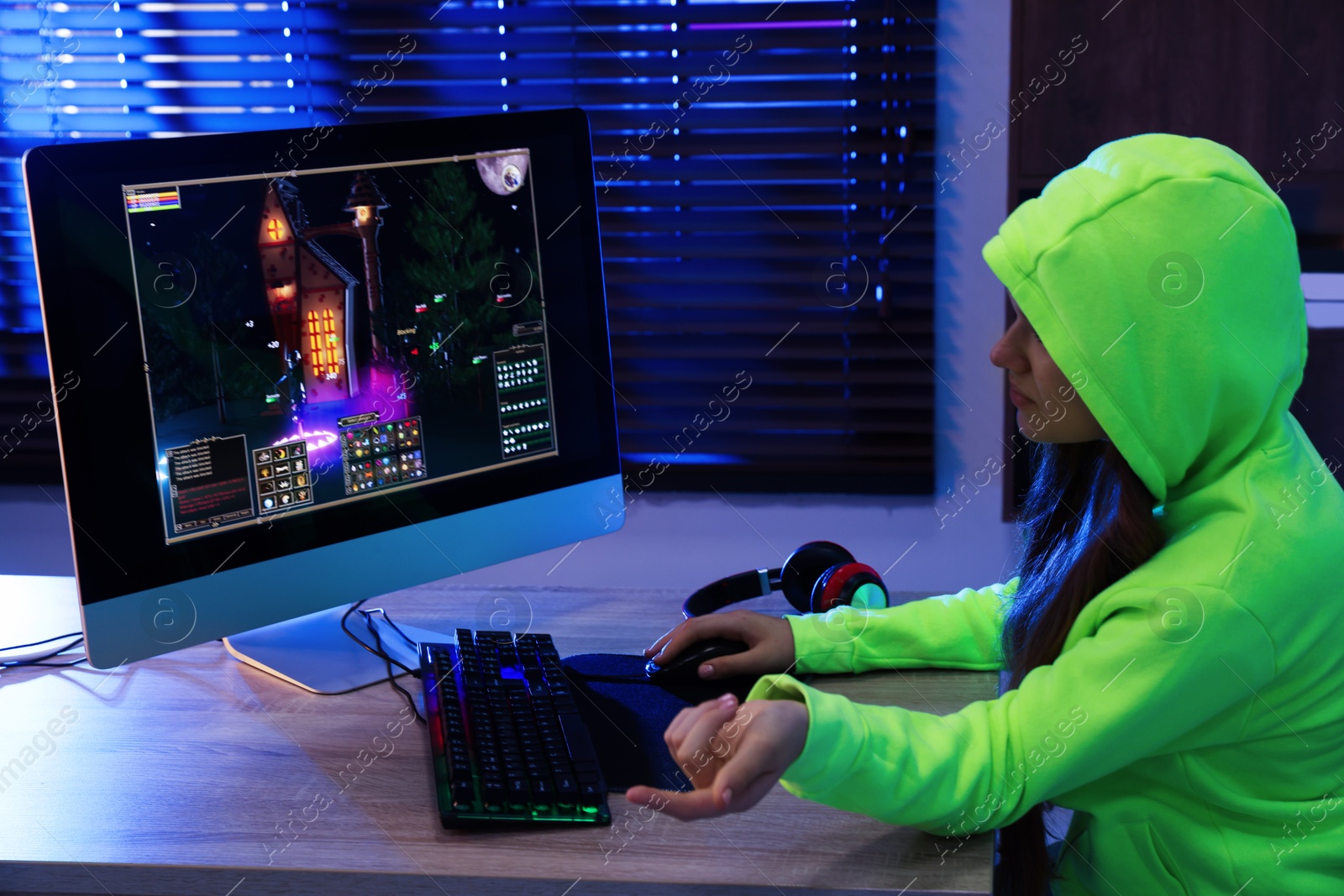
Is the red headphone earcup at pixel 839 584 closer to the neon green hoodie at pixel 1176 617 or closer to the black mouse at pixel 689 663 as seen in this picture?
the black mouse at pixel 689 663

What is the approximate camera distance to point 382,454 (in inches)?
47.5

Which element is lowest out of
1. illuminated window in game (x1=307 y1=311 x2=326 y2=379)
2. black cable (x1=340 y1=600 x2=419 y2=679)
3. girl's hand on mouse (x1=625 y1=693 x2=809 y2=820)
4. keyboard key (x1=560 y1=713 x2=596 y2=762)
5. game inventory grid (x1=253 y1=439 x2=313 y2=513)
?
keyboard key (x1=560 y1=713 x2=596 y2=762)

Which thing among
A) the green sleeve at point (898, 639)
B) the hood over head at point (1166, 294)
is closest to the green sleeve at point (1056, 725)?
the hood over head at point (1166, 294)

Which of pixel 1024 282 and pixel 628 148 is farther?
pixel 628 148

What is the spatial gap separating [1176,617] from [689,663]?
0.48 meters

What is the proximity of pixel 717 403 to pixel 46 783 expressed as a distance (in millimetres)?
1547

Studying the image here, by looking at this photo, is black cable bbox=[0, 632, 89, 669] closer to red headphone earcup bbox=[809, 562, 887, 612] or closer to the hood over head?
red headphone earcup bbox=[809, 562, 887, 612]

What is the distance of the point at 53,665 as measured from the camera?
125 centimetres

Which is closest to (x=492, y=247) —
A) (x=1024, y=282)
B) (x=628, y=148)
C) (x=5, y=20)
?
(x=1024, y=282)

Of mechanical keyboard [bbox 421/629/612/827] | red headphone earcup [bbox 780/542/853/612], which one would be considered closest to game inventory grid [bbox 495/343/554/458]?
mechanical keyboard [bbox 421/629/612/827]

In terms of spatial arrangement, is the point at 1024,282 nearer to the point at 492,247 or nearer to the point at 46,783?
the point at 492,247

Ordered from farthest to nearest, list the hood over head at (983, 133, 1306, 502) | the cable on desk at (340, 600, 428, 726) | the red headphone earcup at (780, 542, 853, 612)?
1. the red headphone earcup at (780, 542, 853, 612)
2. the cable on desk at (340, 600, 428, 726)
3. the hood over head at (983, 133, 1306, 502)

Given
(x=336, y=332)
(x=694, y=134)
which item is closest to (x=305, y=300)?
(x=336, y=332)

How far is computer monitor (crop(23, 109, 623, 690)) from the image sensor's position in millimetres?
1045
